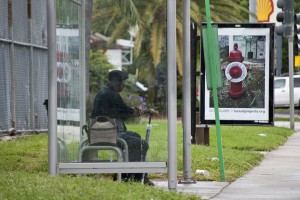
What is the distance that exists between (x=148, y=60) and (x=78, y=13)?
1036 mm

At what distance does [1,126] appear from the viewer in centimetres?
2086

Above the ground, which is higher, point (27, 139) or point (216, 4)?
point (216, 4)

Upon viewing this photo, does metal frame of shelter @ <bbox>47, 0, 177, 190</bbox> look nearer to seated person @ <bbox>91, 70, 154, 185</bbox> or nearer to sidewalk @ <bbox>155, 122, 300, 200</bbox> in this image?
seated person @ <bbox>91, 70, 154, 185</bbox>

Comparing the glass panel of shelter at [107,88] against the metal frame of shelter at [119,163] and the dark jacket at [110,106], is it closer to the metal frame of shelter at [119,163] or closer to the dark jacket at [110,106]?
the dark jacket at [110,106]

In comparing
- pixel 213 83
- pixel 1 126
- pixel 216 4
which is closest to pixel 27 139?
pixel 1 126

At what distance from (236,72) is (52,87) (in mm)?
7640

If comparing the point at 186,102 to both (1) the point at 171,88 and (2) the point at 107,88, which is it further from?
(1) the point at 171,88

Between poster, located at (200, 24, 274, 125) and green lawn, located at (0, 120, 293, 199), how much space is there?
2.27 ft

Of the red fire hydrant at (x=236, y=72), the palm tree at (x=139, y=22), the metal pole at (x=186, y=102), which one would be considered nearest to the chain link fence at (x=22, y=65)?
the red fire hydrant at (x=236, y=72)

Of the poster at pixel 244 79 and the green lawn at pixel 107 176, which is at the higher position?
the poster at pixel 244 79

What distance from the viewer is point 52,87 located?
11.9 m

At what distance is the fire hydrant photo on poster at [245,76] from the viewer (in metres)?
18.9

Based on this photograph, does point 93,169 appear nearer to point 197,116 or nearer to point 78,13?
point 78,13

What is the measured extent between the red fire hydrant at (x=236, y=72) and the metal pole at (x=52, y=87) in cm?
748
